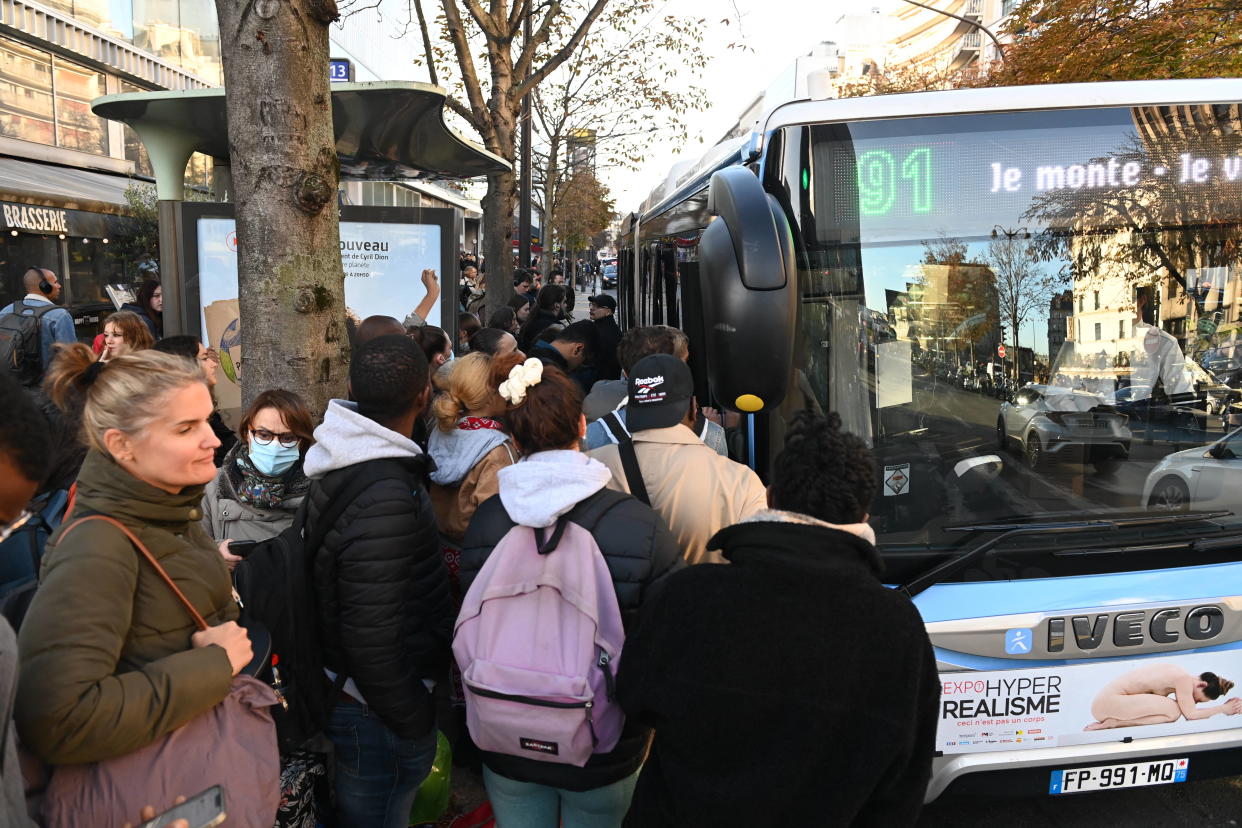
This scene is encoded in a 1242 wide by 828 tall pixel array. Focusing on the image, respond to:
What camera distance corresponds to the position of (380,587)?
2.73 metres

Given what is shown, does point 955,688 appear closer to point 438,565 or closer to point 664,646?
point 664,646

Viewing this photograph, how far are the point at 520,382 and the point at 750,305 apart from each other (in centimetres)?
80

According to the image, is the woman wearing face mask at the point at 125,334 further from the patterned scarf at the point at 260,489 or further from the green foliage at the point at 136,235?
the green foliage at the point at 136,235

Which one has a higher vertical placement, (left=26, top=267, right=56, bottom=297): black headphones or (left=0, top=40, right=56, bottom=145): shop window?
(left=0, top=40, right=56, bottom=145): shop window

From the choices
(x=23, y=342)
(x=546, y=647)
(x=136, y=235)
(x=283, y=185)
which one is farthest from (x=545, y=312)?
(x=136, y=235)

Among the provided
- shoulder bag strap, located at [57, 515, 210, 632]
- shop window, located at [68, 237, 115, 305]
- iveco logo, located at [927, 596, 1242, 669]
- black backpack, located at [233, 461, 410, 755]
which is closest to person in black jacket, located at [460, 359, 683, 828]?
black backpack, located at [233, 461, 410, 755]

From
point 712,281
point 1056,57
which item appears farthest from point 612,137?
point 712,281

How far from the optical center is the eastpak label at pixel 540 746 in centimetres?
251

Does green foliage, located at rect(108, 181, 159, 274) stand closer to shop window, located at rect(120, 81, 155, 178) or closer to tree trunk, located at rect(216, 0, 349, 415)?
shop window, located at rect(120, 81, 155, 178)

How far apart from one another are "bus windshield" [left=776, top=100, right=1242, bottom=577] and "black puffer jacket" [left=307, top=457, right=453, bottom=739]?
64.6 inches

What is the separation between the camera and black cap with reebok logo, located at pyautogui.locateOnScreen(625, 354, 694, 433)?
3393 millimetres

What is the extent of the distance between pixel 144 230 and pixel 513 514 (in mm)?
18008

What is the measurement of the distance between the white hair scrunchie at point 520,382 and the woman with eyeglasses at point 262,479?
1.04 m

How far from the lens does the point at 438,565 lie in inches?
116
